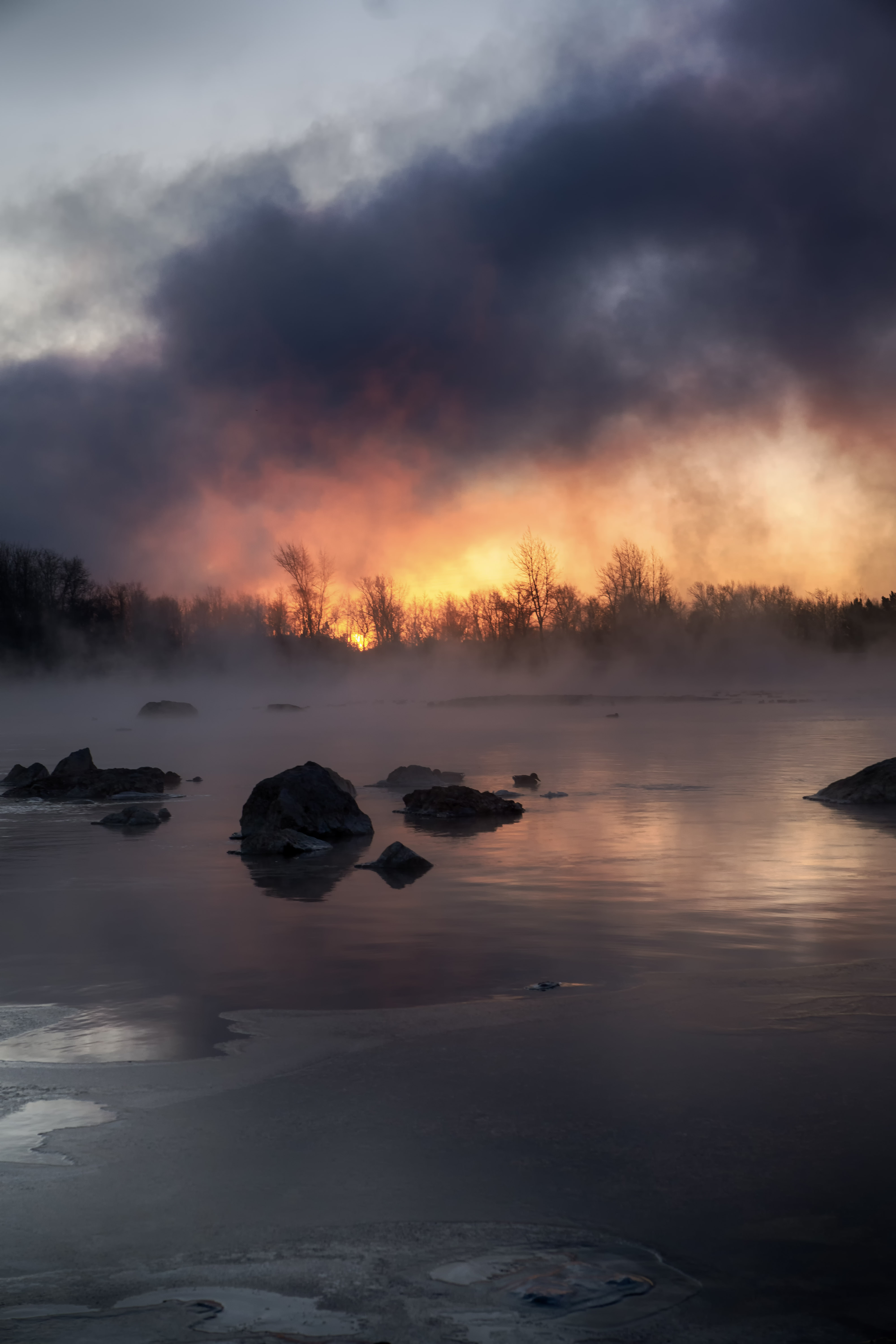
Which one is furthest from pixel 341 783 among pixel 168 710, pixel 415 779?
pixel 168 710

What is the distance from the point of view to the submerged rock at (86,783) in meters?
16.1

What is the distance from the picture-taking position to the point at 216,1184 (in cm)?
365

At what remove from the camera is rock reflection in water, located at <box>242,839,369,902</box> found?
905cm

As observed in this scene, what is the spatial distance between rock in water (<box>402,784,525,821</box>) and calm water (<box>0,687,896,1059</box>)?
1.19ft

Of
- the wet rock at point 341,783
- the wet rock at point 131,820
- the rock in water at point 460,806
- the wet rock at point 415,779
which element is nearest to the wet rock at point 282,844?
the wet rock at point 341,783

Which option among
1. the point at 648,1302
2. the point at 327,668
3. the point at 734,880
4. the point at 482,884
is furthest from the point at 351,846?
the point at 327,668

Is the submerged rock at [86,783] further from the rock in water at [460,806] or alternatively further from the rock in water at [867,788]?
the rock in water at [867,788]

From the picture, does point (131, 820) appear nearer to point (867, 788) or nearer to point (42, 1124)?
point (867, 788)

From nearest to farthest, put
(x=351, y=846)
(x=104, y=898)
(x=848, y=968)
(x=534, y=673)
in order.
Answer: (x=848, y=968)
(x=104, y=898)
(x=351, y=846)
(x=534, y=673)

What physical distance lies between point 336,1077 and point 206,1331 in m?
1.86

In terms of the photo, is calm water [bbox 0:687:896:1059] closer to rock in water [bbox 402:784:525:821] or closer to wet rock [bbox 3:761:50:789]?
rock in water [bbox 402:784:525:821]

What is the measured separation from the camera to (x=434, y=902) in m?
8.42

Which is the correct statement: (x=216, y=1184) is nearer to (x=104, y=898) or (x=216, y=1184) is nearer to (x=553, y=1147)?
(x=553, y=1147)

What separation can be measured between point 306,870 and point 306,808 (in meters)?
1.77
